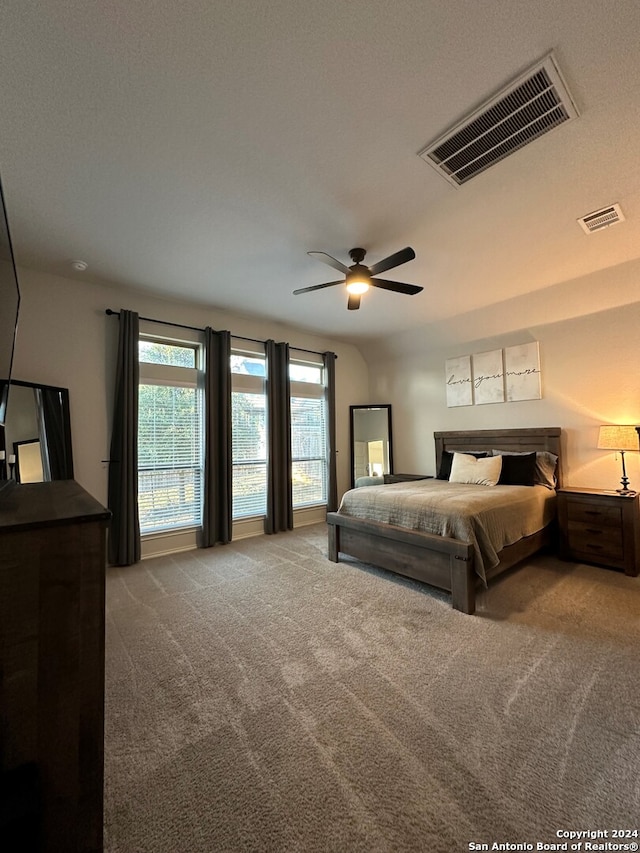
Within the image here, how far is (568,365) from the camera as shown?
403cm

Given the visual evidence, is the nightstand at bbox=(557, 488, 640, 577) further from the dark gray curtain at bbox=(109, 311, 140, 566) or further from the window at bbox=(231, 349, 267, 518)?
Result: the dark gray curtain at bbox=(109, 311, 140, 566)

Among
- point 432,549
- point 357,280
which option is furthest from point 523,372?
point 432,549

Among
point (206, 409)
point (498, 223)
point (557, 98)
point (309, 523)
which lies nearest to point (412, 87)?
point (557, 98)

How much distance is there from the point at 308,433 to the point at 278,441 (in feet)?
2.41

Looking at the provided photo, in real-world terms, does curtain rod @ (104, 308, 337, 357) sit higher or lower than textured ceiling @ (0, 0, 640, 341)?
lower

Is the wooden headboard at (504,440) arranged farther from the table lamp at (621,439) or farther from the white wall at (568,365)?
the table lamp at (621,439)

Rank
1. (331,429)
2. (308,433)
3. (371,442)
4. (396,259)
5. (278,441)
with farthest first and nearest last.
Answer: (371,442) → (331,429) → (308,433) → (278,441) → (396,259)

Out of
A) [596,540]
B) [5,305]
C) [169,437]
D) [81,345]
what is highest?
[81,345]

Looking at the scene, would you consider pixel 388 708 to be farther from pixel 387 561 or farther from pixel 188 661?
pixel 387 561

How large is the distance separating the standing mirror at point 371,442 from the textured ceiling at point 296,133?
9.70 ft

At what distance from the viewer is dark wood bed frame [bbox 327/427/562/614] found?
249 cm

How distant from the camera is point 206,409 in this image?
13.6 ft

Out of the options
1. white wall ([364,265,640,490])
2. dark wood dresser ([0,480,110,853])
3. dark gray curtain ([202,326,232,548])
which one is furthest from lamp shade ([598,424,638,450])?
dark wood dresser ([0,480,110,853])

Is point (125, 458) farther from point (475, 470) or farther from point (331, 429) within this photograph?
point (475, 470)
